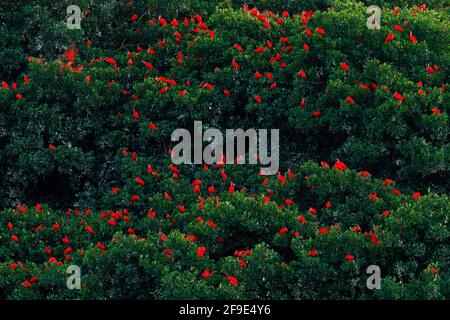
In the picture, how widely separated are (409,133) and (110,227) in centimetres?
408

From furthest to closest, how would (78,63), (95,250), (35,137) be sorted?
1. (78,63)
2. (35,137)
3. (95,250)

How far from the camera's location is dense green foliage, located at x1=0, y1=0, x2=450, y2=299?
35.4ft

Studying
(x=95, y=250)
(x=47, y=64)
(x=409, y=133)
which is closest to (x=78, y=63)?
(x=47, y=64)

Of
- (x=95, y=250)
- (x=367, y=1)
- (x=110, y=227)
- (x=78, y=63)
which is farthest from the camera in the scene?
(x=367, y=1)

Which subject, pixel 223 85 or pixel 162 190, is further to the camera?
pixel 223 85

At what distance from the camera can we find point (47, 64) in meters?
13.6

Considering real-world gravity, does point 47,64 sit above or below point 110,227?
above

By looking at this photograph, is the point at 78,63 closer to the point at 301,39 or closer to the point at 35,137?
the point at 35,137

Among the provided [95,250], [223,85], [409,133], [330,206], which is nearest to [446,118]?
[409,133]

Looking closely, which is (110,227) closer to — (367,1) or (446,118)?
(446,118)

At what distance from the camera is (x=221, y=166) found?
1277 cm

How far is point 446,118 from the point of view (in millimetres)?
12391

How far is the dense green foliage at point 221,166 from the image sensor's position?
10.8 metres
